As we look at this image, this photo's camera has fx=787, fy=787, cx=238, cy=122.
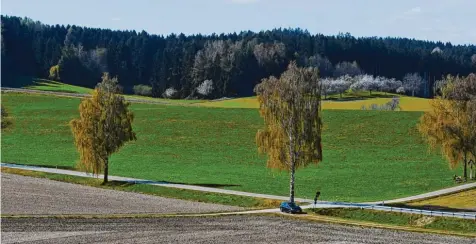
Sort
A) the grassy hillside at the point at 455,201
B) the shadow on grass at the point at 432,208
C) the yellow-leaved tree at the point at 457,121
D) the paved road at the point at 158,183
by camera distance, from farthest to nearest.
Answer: the yellow-leaved tree at the point at 457,121 < the paved road at the point at 158,183 < the grassy hillside at the point at 455,201 < the shadow on grass at the point at 432,208

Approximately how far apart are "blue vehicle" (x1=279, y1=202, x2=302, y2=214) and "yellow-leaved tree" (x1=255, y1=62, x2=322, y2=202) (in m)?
4.45

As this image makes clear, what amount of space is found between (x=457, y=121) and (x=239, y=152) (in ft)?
113

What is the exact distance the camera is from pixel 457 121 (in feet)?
278

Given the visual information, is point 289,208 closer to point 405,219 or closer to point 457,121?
point 405,219

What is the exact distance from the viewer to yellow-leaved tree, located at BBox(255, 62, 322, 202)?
69438mm

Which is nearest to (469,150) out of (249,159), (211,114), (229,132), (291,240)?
(249,159)

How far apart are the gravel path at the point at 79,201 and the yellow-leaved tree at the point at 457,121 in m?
28.2

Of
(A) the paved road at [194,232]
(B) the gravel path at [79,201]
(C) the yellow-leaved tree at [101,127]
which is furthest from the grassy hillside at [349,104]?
(A) the paved road at [194,232]

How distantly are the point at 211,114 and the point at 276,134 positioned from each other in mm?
68838

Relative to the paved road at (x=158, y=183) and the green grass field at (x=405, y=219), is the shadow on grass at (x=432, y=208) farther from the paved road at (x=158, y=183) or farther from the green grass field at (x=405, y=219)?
the paved road at (x=158, y=183)

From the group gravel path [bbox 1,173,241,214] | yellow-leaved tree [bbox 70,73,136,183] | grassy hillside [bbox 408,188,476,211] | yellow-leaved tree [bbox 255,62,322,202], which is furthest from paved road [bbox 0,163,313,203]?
grassy hillside [bbox 408,188,476,211]

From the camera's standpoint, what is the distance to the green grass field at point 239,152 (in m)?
84.5

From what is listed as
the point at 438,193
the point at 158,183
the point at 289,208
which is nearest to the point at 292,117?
the point at 289,208

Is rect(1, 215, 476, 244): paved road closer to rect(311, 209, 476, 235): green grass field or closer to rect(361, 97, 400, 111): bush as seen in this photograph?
rect(311, 209, 476, 235): green grass field
